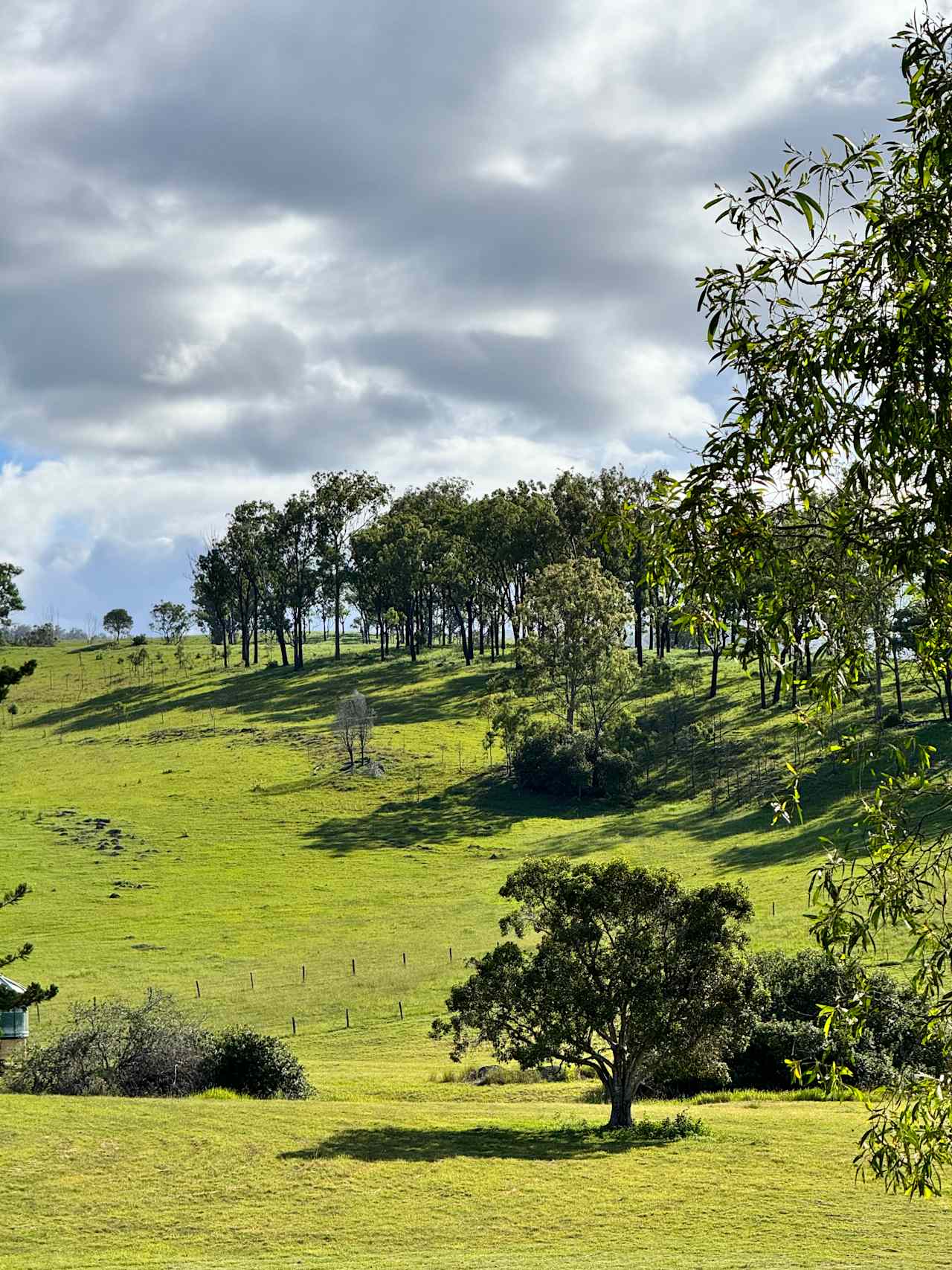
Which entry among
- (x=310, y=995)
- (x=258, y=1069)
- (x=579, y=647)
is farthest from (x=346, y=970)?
Answer: (x=579, y=647)

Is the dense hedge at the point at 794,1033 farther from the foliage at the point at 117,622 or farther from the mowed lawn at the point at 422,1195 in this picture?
the foliage at the point at 117,622

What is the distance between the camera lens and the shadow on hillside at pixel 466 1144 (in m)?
28.8

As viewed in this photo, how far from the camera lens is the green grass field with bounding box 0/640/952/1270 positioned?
23.4 meters

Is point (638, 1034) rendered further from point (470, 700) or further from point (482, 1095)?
point (470, 700)

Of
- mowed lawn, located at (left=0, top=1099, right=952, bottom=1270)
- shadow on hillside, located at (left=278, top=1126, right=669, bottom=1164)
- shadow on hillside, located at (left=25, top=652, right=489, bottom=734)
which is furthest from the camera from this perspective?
shadow on hillside, located at (left=25, top=652, right=489, bottom=734)

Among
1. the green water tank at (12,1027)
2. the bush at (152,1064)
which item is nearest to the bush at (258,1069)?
the bush at (152,1064)

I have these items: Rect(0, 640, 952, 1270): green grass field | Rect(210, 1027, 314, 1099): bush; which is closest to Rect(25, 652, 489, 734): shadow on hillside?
Rect(0, 640, 952, 1270): green grass field

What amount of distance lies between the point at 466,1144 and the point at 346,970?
88.1 ft

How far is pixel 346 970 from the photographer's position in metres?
56.1

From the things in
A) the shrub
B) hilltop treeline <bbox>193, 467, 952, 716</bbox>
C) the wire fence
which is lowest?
the wire fence

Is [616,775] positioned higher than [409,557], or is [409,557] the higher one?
[409,557]

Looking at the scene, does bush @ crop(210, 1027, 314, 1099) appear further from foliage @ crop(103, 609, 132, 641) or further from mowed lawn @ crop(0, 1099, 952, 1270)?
foliage @ crop(103, 609, 132, 641)

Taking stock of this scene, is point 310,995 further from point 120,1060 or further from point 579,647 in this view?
point 579,647

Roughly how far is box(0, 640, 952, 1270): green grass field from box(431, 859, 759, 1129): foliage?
238 centimetres
